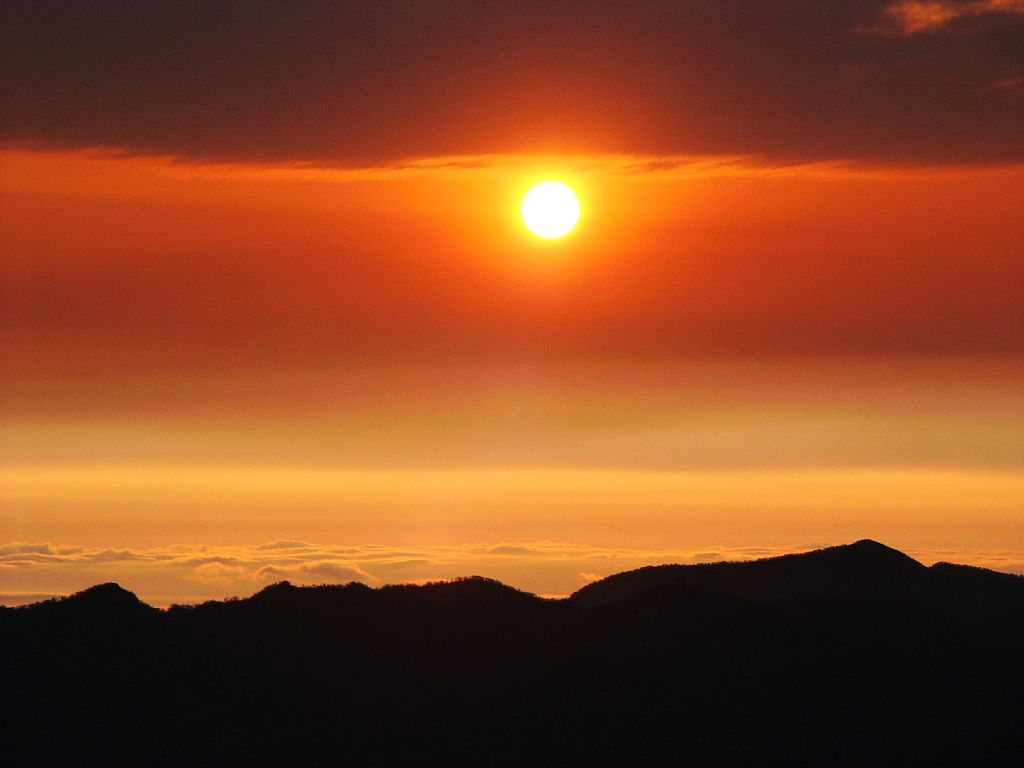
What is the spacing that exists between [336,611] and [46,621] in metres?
20.1

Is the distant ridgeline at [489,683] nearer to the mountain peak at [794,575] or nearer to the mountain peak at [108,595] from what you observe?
the mountain peak at [108,595]

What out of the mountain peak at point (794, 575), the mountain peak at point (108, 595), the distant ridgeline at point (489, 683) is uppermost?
the mountain peak at point (794, 575)

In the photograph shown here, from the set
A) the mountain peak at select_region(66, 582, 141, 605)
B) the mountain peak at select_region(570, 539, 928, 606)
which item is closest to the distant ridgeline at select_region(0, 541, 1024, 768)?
the mountain peak at select_region(66, 582, 141, 605)

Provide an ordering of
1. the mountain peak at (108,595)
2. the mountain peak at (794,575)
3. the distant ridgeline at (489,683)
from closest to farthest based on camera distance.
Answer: the distant ridgeline at (489,683)
the mountain peak at (108,595)
the mountain peak at (794,575)

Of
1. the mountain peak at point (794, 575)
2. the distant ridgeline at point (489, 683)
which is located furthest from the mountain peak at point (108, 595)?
the mountain peak at point (794, 575)

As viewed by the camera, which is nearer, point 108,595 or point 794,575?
point 108,595

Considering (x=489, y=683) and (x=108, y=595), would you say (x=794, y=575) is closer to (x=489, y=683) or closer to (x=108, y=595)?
(x=489, y=683)

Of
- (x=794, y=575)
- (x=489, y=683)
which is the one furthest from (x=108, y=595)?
(x=794, y=575)

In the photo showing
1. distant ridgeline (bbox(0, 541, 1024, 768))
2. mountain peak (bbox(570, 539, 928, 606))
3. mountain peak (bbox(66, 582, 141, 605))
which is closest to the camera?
distant ridgeline (bbox(0, 541, 1024, 768))

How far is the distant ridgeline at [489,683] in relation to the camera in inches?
2712

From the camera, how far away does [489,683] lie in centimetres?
7712

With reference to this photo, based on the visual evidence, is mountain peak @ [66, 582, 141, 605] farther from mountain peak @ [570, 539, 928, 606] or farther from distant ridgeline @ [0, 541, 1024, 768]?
mountain peak @ [570, 539, 928, 606]

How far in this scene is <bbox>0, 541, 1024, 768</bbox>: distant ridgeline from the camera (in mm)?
68875

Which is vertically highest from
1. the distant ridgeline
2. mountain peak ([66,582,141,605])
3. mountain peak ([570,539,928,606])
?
mountain peak ([570,539,928,606])
